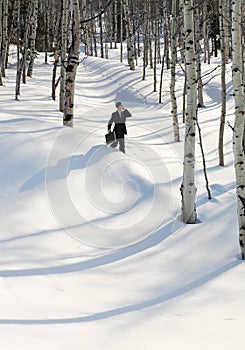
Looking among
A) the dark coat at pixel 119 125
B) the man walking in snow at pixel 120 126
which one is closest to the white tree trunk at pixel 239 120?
the man walking in snow at pixel 120 126

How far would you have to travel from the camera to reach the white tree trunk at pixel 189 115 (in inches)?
297

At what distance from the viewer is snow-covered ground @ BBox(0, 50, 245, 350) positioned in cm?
392

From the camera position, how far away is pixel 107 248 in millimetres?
6492

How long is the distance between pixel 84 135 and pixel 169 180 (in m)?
2.29

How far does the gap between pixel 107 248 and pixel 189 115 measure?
9.58ft

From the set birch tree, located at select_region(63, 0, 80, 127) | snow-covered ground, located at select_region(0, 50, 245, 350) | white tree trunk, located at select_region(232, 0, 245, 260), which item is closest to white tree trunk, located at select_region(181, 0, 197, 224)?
snow-covered ground, located at select_region(0, 50, 245, 350)

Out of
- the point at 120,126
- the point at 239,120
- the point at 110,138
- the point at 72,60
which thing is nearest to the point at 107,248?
the point at 239,120

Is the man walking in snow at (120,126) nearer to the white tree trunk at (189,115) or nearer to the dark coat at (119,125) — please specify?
the dark coat at (119,125)

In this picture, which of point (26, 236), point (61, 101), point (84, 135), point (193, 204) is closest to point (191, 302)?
point (26, 236)

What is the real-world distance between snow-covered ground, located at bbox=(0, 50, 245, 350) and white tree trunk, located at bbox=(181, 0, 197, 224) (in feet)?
1.19

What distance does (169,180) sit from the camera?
9.66 m

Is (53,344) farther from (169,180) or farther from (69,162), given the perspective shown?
(169,180)

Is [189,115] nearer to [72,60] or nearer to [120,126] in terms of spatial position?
[120,126]

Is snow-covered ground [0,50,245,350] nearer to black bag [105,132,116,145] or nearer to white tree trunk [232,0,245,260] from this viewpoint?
black bag [105,132,116,145]
